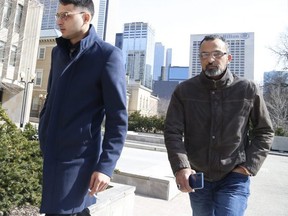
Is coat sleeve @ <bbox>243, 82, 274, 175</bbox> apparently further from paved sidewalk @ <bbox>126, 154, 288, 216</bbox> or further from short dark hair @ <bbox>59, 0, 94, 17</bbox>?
paved sidewalk @ <bbox>126, 154, 288, 216</bbox>

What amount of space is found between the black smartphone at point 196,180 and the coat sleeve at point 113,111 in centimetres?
57

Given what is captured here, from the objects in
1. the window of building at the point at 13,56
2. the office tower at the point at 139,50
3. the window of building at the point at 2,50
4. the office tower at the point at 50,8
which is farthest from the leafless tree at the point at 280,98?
the office tower at the point at 139,50

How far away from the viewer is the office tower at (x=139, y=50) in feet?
341

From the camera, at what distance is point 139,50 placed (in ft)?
364

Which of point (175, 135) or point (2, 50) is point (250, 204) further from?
point (2, 50)

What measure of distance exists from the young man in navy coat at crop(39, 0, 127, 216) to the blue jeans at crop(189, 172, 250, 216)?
928 millimetres

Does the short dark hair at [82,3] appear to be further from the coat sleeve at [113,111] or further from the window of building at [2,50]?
the window of building at [2,50]

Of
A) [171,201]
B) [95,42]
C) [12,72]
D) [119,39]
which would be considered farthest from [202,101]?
[119,39]

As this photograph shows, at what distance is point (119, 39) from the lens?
113m

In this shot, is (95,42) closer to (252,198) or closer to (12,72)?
(252,198)

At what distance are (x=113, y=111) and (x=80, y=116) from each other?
21cm

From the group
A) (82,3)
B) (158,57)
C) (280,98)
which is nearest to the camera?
(82,3)

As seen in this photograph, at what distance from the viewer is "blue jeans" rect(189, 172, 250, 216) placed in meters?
2.08

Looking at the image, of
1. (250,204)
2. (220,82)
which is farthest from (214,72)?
(250,204)
